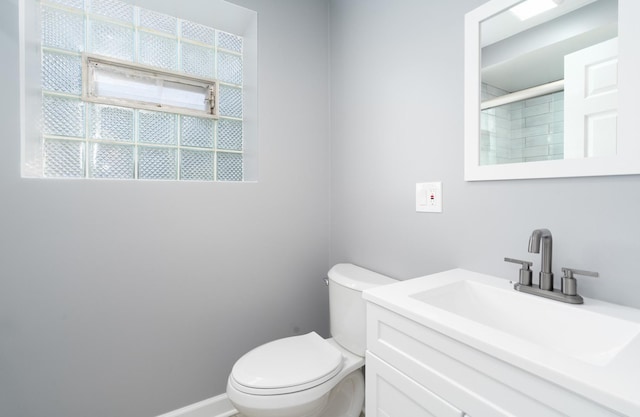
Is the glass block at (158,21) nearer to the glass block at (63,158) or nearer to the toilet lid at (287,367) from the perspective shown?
the glass block at (63,158)

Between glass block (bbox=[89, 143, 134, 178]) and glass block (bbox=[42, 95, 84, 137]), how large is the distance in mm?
101

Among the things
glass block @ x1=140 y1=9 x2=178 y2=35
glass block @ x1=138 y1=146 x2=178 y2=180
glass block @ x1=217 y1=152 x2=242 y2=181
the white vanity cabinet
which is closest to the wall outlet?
the white vanity cabinet

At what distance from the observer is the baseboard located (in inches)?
55.8

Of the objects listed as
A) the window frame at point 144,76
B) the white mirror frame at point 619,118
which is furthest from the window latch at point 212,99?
the white mirror frame at point 619,118

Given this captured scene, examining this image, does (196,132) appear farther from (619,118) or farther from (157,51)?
(619,118)

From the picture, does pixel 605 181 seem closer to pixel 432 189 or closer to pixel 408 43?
pixel 432 189

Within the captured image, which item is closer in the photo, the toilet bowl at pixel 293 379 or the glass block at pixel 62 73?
the toilet bowl at pixel 293 379

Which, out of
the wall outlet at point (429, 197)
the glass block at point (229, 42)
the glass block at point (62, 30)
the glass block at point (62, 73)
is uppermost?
the glass block at point (229, 42)

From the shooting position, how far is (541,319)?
32.0 inches

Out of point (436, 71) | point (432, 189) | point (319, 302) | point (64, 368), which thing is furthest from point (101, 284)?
point (436, 71)

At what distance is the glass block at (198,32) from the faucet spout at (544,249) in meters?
1.85

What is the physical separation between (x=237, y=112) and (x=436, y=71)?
3.71 feet

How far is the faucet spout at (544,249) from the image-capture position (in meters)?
0.82

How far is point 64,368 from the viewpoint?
120 centimetres
